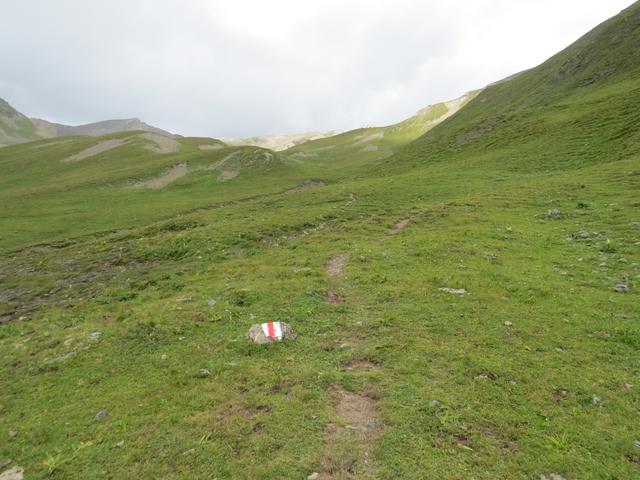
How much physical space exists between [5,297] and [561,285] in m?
33.5

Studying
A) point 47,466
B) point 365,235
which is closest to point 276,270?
point 365,235

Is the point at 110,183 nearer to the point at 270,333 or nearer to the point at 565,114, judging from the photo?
the point at 270,333

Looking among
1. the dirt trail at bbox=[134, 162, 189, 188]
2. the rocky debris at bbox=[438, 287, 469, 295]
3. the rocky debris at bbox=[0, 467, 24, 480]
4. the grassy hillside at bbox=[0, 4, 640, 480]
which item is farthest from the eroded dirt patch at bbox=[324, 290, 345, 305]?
the dirt trail at bbox=[134, 162, 189, 188]

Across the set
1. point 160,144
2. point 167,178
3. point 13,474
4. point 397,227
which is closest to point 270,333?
point 13,474

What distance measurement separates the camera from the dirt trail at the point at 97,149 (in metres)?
96.2

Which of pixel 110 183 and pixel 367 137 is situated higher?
pixel 367 137

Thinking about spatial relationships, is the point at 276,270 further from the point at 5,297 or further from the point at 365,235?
the point at 5,297

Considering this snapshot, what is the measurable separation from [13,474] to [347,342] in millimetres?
10044

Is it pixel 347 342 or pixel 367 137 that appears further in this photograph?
pixel 367 137

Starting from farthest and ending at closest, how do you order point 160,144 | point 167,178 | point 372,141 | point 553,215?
point 372,141
point 160,144
point 167,178
point 553,215

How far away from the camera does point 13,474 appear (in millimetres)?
9266

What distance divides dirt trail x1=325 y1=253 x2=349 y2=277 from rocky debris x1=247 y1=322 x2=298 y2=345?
674cm

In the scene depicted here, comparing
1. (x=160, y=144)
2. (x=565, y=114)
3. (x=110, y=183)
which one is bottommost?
(x=110, y=183)

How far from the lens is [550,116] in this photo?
187 ft
